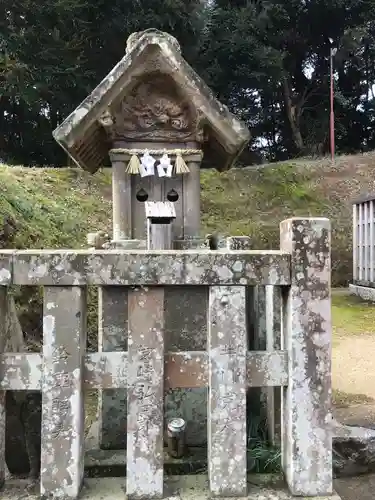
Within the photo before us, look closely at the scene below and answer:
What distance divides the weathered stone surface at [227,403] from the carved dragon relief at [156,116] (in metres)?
2.43

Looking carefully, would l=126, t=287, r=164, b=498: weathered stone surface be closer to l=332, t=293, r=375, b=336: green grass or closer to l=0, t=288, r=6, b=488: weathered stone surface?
l=0, t=288, r=6, b=488: weathered stone surface

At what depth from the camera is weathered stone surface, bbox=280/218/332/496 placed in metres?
2.21

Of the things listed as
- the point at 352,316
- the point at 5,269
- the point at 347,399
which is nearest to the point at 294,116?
the point at 352,316

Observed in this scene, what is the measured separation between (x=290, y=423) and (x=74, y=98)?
15572 mm

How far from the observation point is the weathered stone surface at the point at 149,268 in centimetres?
217

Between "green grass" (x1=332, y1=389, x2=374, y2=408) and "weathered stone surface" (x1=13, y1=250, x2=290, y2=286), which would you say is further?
"green grass" (x1=332, y1=389, x2=374, y2=408)

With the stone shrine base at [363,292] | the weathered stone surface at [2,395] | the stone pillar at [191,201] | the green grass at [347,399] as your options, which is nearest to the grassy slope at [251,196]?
the stone shrine base at [363,292]

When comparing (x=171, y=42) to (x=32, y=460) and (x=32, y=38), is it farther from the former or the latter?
(x=32, y=38)

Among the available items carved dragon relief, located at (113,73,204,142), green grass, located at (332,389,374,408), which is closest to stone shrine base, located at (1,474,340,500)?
green grass, located at (332,389,374,408)

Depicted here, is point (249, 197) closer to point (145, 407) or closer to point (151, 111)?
point (151, 111)

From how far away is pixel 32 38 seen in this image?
14602 millimetres

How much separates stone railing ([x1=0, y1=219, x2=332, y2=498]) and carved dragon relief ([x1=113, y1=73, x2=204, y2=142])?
2254 mm

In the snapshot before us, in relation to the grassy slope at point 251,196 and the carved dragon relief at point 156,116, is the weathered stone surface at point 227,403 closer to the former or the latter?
the carved dragon relief at point 156,116

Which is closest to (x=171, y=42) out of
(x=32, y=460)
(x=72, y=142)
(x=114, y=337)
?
(x=72, y=142)
